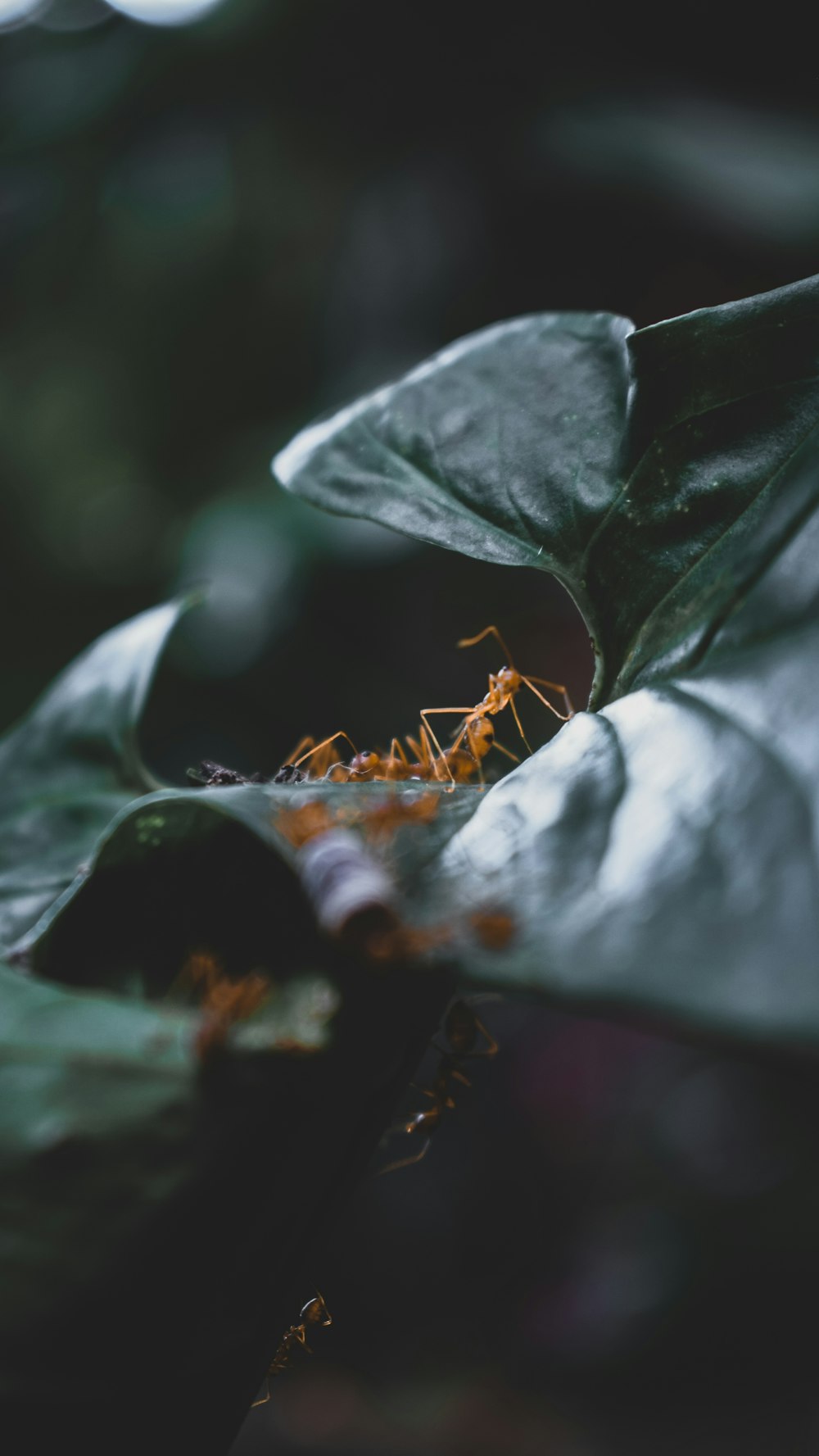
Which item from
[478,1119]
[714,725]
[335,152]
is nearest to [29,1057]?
[714,725]

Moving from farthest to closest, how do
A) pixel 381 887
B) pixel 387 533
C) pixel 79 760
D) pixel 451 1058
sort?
pixel 387 533
pixel 79 760
pixel 451 1058
pixel 381 887

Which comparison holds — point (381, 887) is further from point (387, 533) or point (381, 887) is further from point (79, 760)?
point (387, 533)

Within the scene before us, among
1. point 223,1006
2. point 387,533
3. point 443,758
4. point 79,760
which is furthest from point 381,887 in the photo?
point 387,533

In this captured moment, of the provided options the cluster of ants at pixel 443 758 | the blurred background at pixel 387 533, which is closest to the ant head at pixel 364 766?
the cluster of ants at pixel 443 758

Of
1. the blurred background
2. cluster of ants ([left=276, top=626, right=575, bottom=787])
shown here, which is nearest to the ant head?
cluster of ants ([left=276, top=626, right=575, bottom=787])

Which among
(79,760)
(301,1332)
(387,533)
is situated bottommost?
(387,533)

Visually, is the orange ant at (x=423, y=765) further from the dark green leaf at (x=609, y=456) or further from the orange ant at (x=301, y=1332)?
the orange ant at (x=301, y=1332)

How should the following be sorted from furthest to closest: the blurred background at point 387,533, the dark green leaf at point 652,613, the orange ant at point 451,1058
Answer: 1. the blurred background at point 387,533
2. the orange ant at point 451,1058
3. the dark green leaf at point 652,613
